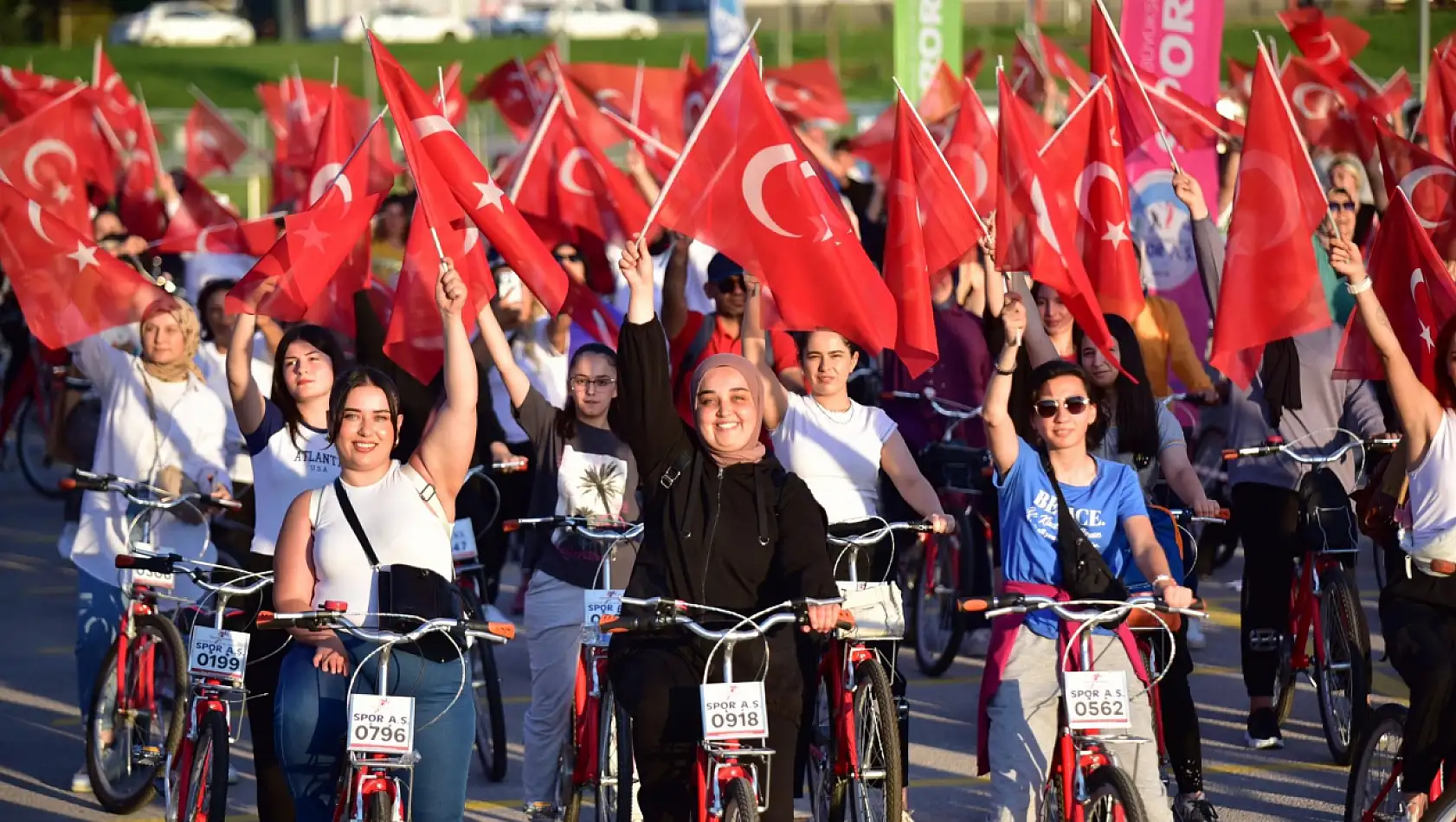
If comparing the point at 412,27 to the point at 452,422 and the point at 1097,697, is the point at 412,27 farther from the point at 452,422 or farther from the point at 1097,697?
the point at 1097,697

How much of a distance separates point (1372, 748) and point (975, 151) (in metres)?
6.05

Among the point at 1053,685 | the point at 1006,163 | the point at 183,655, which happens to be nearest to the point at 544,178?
the point at 1006,163

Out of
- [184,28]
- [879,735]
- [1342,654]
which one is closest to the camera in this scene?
[879,735]

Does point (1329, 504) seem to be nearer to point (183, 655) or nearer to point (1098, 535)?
point (1098, 535)

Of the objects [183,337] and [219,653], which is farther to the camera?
[183,337]

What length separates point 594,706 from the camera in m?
7.42

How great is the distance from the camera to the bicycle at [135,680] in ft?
27.3

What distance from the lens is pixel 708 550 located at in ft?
20.0

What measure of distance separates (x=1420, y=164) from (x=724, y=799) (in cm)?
582

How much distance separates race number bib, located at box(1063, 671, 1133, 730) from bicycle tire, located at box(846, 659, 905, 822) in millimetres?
928

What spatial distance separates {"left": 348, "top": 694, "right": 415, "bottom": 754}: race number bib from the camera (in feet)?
18.2

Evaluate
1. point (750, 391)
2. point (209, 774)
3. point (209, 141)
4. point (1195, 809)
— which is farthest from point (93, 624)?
point (209, 141)

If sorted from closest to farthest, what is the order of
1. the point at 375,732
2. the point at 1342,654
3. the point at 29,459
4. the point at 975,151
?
1. the point at 375,732
2. the point at 1342,654
3. the point at 975,151
4. the point at 29,459

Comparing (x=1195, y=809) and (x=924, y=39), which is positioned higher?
(x=924, y=39)
